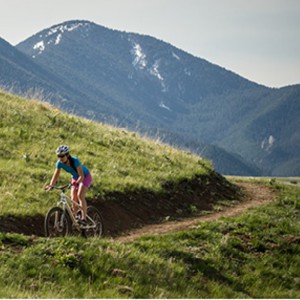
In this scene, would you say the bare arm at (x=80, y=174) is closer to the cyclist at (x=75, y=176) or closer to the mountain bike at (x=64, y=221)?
the cyclist at (x=75, y=176)

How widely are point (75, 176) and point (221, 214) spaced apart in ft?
31.6

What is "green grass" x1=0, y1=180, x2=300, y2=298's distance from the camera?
1155 centimetres

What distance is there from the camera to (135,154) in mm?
29266

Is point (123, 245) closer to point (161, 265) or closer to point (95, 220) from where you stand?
point (161, 265)

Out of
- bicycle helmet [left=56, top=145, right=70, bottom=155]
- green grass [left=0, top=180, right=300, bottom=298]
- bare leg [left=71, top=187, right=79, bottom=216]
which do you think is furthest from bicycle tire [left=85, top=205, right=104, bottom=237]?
bicycle helmet [left=56, top=145, right=70, bottom=155]

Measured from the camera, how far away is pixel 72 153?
2553 cm

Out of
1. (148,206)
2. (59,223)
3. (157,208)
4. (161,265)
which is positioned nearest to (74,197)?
(59,223)

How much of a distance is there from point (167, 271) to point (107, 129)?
20818mm

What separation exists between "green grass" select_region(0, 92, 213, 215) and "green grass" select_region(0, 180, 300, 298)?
3994mm

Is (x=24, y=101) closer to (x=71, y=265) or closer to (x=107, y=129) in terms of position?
(x=107, y=129)

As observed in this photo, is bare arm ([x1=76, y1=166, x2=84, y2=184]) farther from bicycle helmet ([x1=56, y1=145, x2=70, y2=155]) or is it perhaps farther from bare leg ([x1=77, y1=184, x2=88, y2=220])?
bicycle helmet ([x1=56, y1=145, x2=70, y2=155])

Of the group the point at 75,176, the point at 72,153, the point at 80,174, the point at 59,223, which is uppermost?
the point at 80,174

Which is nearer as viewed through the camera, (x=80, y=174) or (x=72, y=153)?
(x=80, y=174)

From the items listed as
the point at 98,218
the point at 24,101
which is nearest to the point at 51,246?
the point at 98,218
